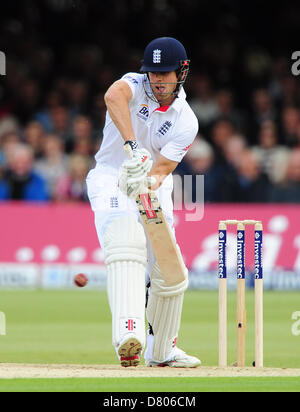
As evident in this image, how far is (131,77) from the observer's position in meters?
5.77

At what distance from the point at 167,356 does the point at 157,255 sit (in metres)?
0.68

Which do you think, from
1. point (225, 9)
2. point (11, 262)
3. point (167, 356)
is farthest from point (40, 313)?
point (225, 9)

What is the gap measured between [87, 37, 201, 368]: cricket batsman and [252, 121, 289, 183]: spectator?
5.88m

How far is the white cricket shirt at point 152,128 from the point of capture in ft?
18.9

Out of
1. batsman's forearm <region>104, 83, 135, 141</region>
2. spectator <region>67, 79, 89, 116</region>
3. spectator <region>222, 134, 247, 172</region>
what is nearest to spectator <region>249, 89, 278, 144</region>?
spectator <region>222, 134, 247, 172</region>

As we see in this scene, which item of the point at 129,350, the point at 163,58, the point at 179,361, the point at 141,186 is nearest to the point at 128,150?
the point at 141,186

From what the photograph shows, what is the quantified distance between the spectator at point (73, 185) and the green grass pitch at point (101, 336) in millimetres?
1119

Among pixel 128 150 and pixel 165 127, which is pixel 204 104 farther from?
pixel 128 150

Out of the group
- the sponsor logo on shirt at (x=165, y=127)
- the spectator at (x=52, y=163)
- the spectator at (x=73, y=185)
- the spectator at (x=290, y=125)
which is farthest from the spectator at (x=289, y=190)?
the sponsor logo on shirt at (x=165, y=127)

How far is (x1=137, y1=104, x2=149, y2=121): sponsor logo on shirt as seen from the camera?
19.0 feet

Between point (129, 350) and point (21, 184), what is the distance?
6280mm

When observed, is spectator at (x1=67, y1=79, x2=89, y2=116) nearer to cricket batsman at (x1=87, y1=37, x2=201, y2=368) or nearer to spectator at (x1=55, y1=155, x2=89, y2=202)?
spectator at (x1=55, y1=155, x2=89, y2=202)

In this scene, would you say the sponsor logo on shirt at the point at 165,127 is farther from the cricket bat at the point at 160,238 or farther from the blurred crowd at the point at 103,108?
the blurred crowd at the point at 103,108
